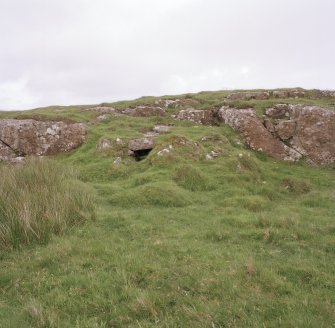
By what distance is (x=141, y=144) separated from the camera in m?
20.7

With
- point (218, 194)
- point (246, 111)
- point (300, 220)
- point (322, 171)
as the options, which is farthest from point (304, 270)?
point (246, 111)

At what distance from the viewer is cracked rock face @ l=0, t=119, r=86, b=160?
72.3 ft

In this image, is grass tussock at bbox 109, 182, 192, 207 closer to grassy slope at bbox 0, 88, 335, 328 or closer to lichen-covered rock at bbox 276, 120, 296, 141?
grassy slope at bbox 0, 88, 335, 328

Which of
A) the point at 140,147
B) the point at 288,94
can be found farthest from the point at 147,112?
the point at 288,94

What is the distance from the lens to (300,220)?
12.3 meters

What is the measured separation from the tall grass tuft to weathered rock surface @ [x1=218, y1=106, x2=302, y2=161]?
13055 mm

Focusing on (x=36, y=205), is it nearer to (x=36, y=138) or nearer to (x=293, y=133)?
(x=36, y=138)

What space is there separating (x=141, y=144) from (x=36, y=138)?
6642mm

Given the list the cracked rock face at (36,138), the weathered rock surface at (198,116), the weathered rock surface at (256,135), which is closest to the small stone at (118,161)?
the cracked rock face at (36,138)

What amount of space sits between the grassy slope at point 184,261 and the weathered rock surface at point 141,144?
11.6 ft

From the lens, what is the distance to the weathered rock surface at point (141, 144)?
2062 cm

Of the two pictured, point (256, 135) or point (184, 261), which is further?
point (256, 135)

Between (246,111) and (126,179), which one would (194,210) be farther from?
(246,111)

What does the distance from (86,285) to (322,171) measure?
55.2 ft
